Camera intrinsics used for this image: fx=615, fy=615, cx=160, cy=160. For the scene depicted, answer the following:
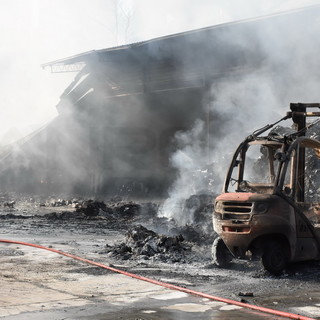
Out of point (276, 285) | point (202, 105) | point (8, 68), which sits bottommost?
point (276, 285)

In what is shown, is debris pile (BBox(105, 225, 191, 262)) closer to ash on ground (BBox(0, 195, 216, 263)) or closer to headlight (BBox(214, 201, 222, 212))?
ash on ground (BBox(0, 195, 216, 263))

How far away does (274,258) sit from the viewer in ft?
30.9

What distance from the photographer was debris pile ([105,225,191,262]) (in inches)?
441

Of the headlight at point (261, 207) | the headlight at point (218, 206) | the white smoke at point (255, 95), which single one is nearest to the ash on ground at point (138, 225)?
the white smoke at point (255, 95)

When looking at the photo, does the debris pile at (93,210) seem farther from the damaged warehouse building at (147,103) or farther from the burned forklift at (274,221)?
the burned forklift at (274,221)

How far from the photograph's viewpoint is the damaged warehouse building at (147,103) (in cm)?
1977

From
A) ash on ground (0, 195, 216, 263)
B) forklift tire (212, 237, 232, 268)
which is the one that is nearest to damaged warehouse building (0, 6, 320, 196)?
ash on ground (0, 195, 216, 263)

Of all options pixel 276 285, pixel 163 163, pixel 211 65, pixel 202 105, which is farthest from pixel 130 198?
pixel 276 285

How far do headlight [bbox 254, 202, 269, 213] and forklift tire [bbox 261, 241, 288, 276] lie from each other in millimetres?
554

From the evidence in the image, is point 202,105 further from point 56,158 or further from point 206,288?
point 206,288

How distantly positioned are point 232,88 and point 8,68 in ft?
85.6

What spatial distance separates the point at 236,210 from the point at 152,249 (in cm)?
253

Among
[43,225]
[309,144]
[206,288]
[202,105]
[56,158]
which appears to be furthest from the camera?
[56,158]

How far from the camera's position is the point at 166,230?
611 inches
